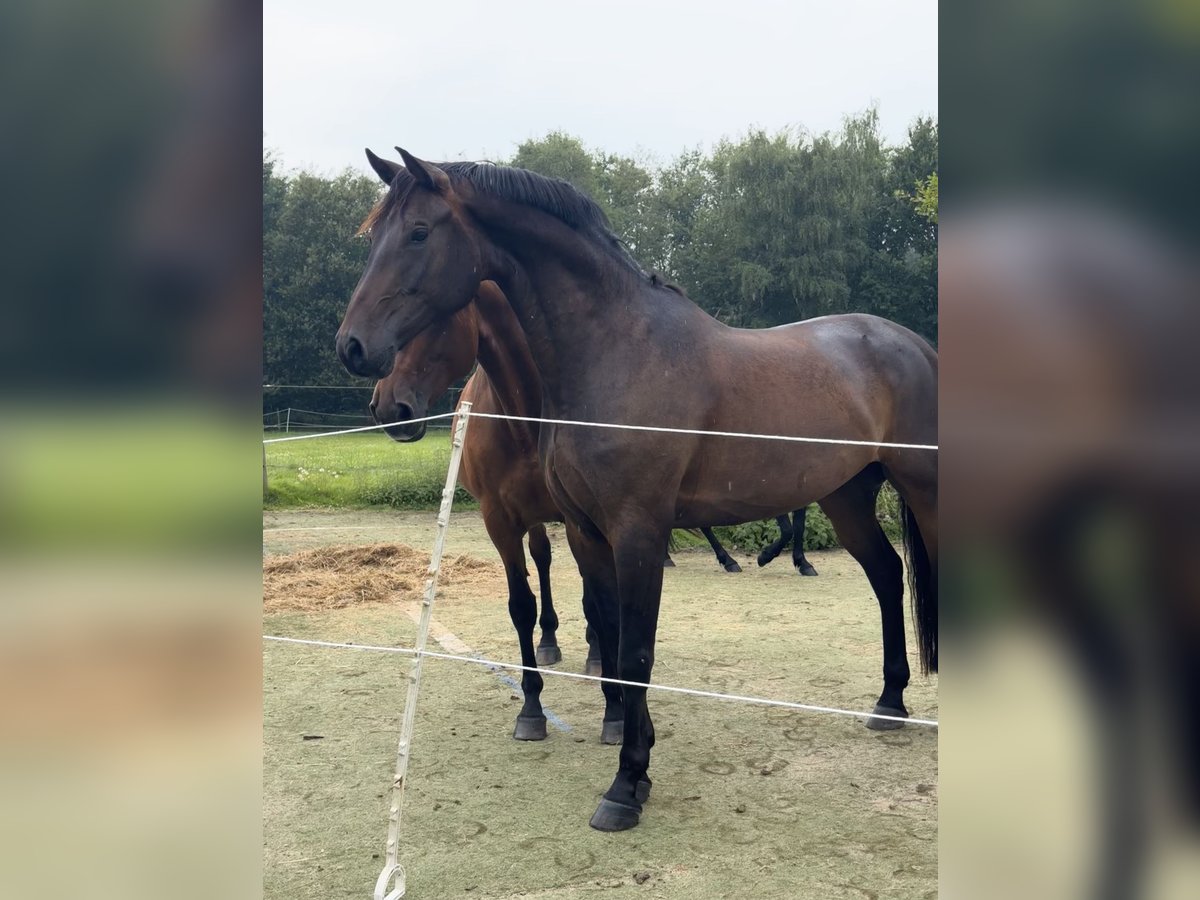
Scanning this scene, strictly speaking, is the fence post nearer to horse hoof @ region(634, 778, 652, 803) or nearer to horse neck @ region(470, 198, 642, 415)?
horse neck @ region(470, 198, 642, 415)

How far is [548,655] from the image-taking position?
5426 millimetres

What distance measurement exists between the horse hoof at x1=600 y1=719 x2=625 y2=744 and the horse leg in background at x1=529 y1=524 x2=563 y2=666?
1.34 m

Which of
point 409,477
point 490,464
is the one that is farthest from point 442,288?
point 409,477

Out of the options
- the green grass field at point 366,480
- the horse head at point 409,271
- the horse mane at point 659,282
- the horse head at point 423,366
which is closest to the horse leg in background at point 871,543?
the horse mane at point 659,282

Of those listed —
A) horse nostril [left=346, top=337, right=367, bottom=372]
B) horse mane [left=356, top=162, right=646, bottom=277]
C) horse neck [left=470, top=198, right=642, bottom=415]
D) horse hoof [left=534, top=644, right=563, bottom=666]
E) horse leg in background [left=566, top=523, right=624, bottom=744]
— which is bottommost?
horse hoof [left=534, top=644, right=563, bottom=666]

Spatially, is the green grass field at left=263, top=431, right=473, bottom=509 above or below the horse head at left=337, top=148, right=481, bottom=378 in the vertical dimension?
below

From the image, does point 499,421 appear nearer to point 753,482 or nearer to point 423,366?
point 423,366

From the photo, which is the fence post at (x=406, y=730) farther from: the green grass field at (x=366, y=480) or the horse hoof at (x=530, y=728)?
the green grass field at (x=366, y=480)

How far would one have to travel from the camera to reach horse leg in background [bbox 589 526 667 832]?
3170 millimetres

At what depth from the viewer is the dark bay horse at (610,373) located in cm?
314

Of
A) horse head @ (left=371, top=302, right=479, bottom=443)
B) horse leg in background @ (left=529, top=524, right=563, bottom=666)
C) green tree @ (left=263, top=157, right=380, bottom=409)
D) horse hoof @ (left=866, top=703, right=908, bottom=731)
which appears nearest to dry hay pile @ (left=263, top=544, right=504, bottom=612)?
horse leg in background @ (left=529, top=524, right=563, bottom=666)
